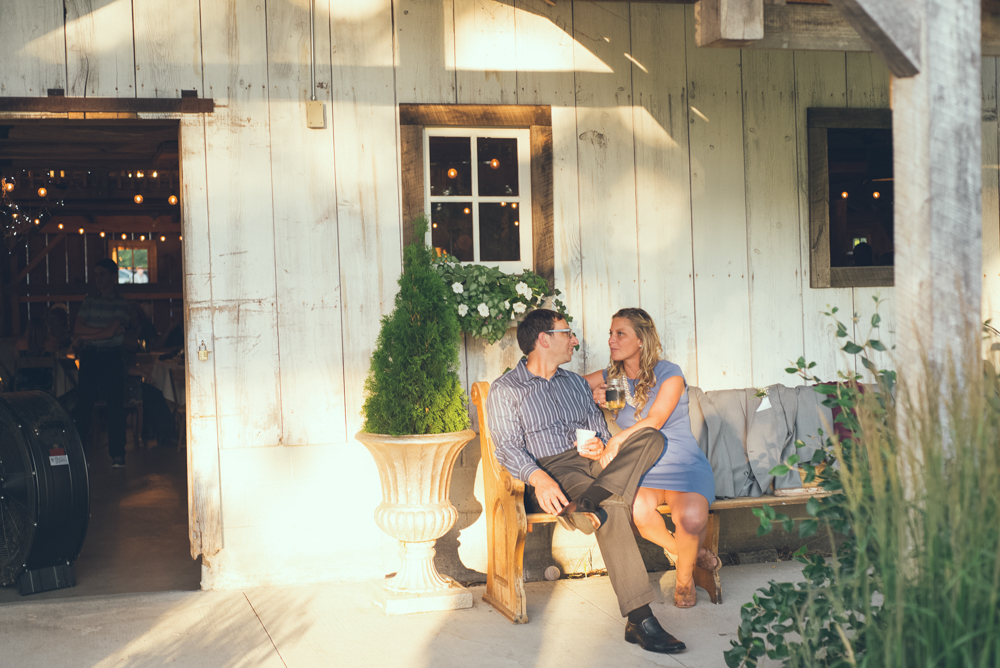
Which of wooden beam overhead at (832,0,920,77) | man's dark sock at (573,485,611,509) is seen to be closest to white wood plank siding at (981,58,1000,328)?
man's dark sock at (573,485,611,509)

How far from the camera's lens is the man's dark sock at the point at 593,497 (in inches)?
134

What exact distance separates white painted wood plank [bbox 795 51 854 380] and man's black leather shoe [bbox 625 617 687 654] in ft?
6.31

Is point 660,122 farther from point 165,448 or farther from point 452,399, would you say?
point 165,448

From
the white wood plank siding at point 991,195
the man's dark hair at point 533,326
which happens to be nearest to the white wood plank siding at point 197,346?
the man's dark hair at point 533,326

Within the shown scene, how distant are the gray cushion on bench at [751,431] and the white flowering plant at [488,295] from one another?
32.9 inches

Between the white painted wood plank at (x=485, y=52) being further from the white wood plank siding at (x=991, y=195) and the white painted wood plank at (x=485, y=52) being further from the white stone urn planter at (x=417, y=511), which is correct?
the white wood plank siding at (x=991, y=195)

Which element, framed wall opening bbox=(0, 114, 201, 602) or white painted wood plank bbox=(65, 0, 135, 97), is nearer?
white painted wood plank bbox=(65, 0, 135, 97)

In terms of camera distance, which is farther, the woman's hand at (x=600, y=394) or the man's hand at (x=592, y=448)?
the woman's hand at (x=600, y=394)

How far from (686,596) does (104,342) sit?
5.31 metres

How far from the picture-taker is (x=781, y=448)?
4.18 meters

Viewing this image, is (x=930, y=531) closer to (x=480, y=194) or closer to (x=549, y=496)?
(x=549, y=496)

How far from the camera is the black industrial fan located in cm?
403

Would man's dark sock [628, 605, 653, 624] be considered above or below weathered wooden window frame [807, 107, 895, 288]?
below

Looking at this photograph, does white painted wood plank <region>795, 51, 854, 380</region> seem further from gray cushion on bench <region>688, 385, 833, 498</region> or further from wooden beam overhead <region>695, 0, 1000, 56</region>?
wooden beam overhead <region>695, 0, 1000, 56</region>
